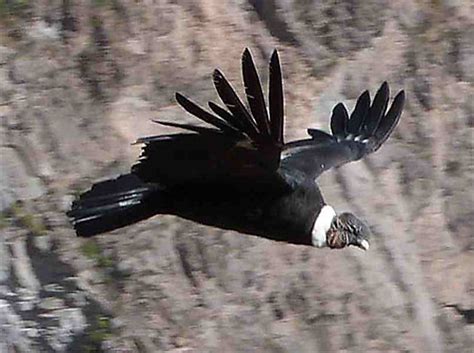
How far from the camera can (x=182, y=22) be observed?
4.40 m

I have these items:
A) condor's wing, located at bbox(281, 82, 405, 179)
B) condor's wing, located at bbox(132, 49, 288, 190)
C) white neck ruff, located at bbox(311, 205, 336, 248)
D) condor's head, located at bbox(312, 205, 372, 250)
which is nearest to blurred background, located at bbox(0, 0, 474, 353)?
condor's wing, located at bbox(281, 82, 405, 179)

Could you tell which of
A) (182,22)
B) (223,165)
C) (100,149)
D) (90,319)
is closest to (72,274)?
(90,319)

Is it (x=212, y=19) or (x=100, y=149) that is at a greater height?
(x=212, y=19)

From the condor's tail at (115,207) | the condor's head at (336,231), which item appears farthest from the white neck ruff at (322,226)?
the condor's tail at (115,207)

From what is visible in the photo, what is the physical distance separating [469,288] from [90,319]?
1.23 m

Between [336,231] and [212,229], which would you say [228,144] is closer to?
[336,231]

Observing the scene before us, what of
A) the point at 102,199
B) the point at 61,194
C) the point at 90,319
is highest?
the point at 102,199

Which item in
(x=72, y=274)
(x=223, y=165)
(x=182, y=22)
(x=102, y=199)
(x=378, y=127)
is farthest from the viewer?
(x=182, y=22)

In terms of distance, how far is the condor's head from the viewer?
2.97 meters

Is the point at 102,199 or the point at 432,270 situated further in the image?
the point at 432,270

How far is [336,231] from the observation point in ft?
10.1

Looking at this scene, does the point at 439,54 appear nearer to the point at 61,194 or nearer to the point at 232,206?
the point at 61,194

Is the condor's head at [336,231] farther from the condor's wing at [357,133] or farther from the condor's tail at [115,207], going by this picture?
the condor's tail at [115,207]

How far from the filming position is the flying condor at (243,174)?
2.52m
